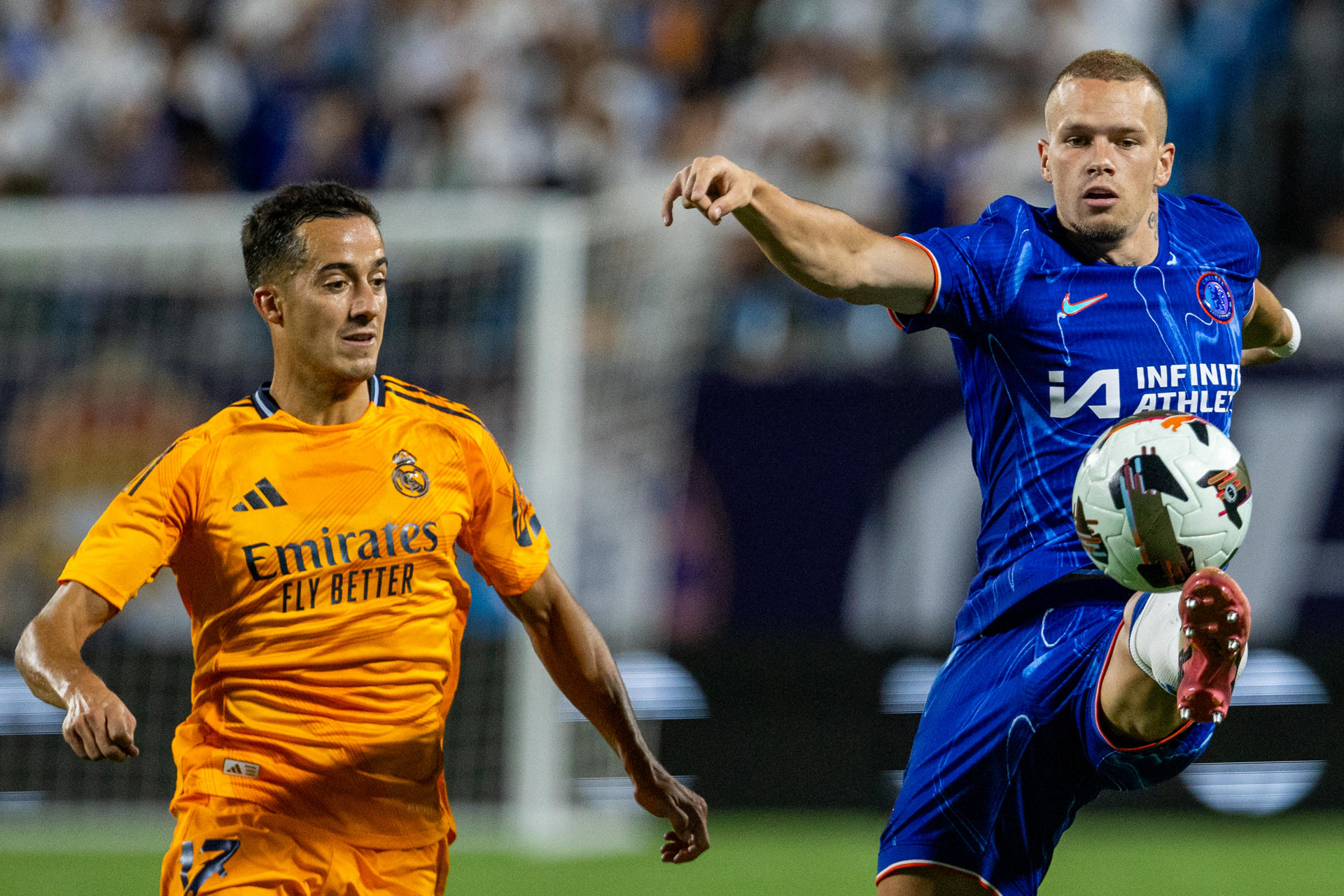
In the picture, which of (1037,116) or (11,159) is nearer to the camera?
Answer: (1037,116)

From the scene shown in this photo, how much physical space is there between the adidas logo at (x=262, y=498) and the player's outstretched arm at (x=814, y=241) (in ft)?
3.54

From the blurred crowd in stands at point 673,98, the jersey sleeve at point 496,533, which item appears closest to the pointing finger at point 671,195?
the jersey sleeve at point 496,533

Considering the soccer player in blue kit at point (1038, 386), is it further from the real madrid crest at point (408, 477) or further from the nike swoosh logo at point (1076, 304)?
the real madrid crest at point (408, 477)

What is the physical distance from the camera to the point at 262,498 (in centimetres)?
408

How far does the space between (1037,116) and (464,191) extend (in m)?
3.62

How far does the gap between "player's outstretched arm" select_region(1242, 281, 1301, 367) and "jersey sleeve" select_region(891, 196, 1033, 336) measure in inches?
31.0

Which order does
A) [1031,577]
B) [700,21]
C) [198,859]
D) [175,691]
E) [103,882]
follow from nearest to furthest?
[198,859]
[1031,577]
[103,882]
[175,691]
[700,21]

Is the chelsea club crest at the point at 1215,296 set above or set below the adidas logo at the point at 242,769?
above

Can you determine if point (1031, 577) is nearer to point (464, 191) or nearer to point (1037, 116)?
point (1037, 116)

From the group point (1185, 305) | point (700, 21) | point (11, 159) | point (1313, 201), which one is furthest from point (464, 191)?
point (1185, 305)

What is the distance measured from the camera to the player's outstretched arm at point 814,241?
156 inches

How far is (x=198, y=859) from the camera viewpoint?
3.91 metres

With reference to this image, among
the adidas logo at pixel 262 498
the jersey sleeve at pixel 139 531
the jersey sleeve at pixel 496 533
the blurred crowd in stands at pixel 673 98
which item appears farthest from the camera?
the blurred crowd in stands at pixel 673 98

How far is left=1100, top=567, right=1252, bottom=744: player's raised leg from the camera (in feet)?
11.5
